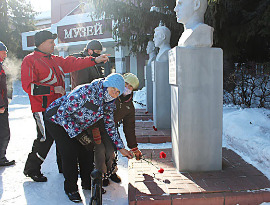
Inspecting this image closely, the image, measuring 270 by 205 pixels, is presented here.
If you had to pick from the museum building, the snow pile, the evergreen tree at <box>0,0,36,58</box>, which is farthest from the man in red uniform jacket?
the evergreen tree at <box>0,0,36,58</box>

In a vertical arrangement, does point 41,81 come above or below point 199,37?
below

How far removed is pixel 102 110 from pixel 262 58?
6.91 metres

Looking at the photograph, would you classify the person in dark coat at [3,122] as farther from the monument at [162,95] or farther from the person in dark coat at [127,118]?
the monument at [162,95]

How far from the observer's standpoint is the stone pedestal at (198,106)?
9.58ft

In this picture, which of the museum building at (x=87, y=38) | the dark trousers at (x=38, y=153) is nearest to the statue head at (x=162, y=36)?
the dark trousers at (x=38, y=153)

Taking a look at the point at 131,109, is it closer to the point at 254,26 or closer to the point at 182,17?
the point at 182,17

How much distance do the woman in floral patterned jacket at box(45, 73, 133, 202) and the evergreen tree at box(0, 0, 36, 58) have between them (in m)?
23.9

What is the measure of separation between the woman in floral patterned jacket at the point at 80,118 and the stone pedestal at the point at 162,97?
2979mm

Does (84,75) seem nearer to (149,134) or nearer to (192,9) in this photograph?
(192,9)

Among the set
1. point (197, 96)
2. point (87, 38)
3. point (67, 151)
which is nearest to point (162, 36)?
point (197, 96)

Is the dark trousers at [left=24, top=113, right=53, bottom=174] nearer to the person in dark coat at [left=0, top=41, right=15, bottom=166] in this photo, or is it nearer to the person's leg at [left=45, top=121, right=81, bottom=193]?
the person's leg at [left=45, top=121, right=81, bottom=193]

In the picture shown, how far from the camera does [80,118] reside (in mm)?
2391

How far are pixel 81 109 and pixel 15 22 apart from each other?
87.7 feet

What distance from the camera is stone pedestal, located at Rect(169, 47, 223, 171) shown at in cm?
292
